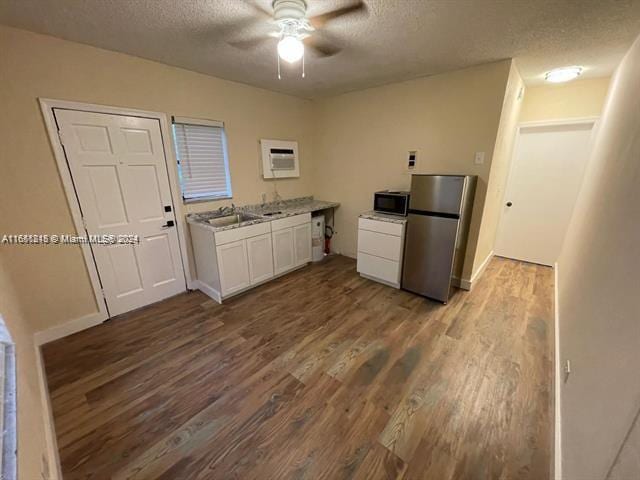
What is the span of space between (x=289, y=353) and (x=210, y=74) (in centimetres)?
320

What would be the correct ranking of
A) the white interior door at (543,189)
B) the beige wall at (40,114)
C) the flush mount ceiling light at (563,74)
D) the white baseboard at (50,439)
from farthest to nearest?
the white interior door at (543,189) < the flush mount ceiling light at (563,74) < the beige wall at (40,114) < the white baseboard at (50,439)

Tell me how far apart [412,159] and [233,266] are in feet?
8.85

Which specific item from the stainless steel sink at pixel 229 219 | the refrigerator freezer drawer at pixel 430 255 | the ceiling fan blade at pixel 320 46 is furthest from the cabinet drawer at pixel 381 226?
the ceiling fan blade at pixel 320 46

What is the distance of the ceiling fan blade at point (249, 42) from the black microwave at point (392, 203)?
2.08 meters

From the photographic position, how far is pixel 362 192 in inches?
162

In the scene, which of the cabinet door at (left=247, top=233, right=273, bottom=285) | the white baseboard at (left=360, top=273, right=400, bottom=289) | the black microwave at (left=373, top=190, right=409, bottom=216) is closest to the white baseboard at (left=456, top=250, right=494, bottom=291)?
the white baseboard at (left=360, top=273, right=400, bottom=289)

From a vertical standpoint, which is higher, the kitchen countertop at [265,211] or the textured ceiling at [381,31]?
the textured ceiling at [381,31]

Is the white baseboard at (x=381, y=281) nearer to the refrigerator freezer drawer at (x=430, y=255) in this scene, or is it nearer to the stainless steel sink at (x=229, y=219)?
the refrigerator freezer drawer at (x=430, y=255)

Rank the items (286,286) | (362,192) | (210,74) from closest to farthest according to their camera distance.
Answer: (210,74)
(286,286)
(362,192)

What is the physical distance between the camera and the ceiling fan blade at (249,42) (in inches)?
84.7

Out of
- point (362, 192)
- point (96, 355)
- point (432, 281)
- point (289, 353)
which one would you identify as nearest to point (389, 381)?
point (289, 353)

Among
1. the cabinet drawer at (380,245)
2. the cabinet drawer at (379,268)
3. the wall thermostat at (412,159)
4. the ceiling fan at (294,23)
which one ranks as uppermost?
the ceiling fan at (294,23)

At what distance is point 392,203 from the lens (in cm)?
330

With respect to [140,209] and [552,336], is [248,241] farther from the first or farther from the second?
[552,336]
